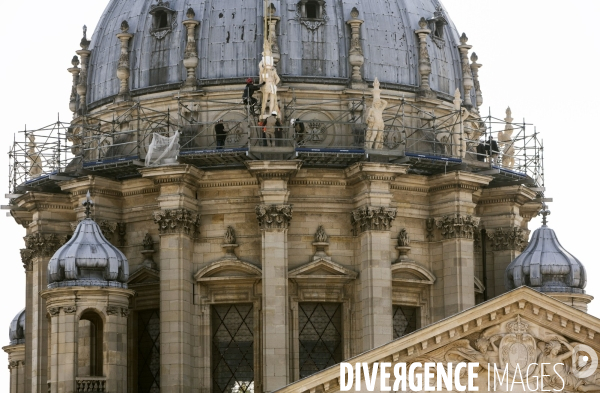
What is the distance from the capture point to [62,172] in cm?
8456

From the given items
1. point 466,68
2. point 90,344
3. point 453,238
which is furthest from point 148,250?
point 466,68

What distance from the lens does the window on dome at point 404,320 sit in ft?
269

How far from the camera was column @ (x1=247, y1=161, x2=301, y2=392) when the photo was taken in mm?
78250

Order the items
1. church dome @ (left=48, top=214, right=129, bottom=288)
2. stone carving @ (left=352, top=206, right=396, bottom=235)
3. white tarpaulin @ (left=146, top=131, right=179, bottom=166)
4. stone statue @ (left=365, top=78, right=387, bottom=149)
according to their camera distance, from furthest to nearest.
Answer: stone statue @ (left=365, top=78, right=387, bottom=149) → white tarpaulin @ (left=146, top=131, right=179, bottom=166) → stone carving @ (left=352, top=206, right=396, bottom=235) → church dome @ (left=48, top=214, right=129, bottom=288)

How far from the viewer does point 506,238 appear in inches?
3393

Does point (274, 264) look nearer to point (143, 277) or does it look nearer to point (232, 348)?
point (232, 348)

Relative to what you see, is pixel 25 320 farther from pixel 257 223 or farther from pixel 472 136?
pixel 472 136

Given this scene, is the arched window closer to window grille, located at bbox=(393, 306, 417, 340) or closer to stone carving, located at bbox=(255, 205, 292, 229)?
stone carving, located at bbox=(255, 205, 292, 229)

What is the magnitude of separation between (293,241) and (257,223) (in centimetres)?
164

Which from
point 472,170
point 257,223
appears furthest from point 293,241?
point 472,170

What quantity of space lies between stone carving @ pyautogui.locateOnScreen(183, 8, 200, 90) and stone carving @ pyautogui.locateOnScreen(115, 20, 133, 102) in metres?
2.88

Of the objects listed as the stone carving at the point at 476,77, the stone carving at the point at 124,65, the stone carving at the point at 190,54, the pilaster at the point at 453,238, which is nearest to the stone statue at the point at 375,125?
the pilaster at the point at 453,238

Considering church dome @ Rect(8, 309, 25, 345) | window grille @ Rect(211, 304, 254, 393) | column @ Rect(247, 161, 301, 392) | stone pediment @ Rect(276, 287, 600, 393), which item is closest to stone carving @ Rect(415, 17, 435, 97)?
column @ Rect(247, 161, 301, 392)

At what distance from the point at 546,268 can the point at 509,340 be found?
17540mm
